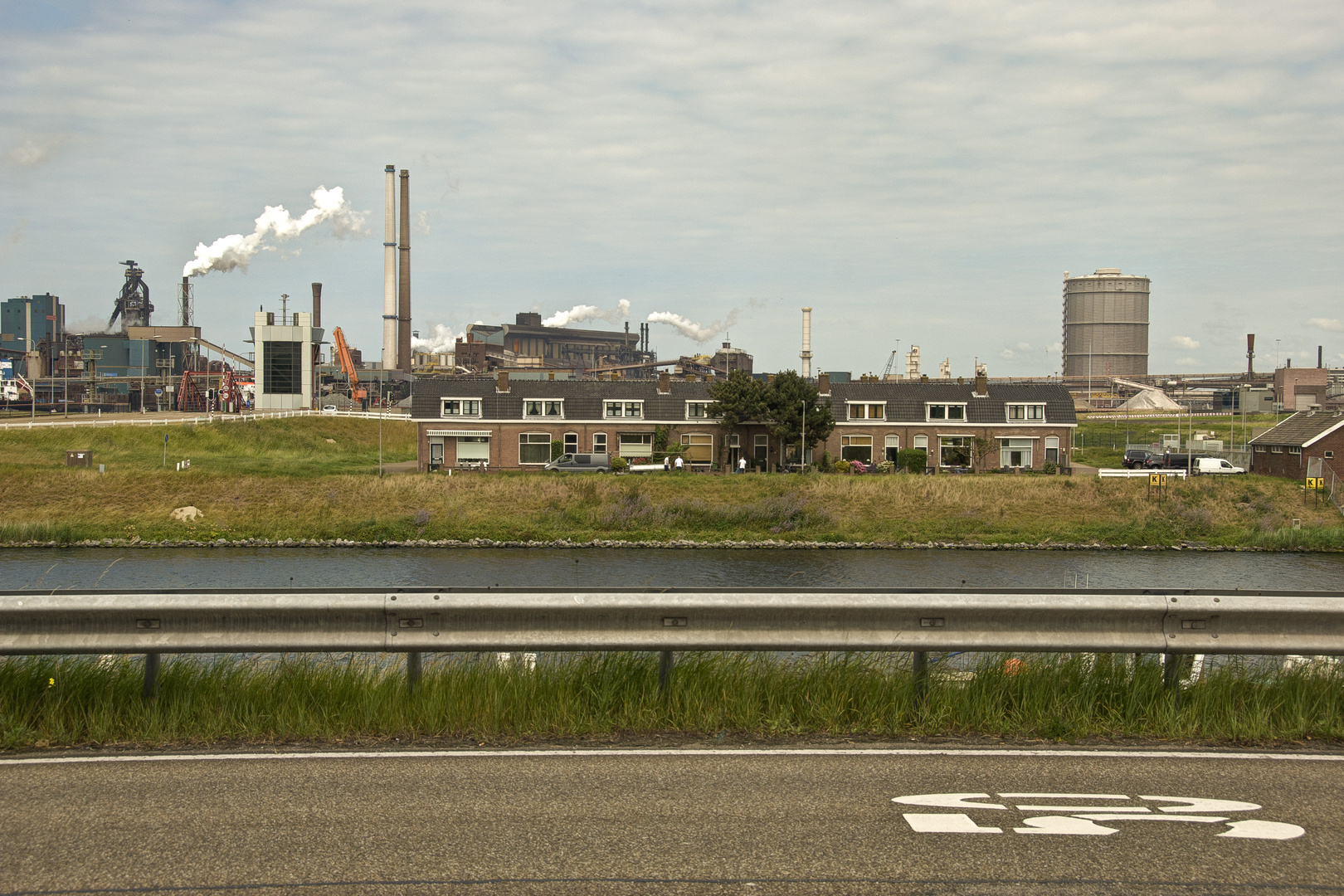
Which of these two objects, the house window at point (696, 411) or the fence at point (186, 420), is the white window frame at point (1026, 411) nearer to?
the house window at point (696, 411)

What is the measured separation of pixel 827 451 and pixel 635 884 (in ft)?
195

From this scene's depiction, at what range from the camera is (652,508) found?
156 feet

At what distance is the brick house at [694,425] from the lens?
206 ft

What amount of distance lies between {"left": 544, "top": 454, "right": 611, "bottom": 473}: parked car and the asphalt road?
172 feet

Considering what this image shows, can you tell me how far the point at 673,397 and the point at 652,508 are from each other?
18196 mm

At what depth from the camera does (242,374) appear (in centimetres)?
A: 14225

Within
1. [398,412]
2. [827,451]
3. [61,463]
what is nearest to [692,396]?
[827,451]

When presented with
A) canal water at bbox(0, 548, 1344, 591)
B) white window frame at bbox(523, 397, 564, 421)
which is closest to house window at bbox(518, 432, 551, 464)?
white window frame at bbox(523, 397, 564, 421)

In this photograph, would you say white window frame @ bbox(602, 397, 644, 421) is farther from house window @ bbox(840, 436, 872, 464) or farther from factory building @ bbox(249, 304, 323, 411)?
factory building @ bbox(249, 304, 323, 411)

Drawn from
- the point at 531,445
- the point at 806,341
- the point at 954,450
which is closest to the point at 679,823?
the point at 531,445

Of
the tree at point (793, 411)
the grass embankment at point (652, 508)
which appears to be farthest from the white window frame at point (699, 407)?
the grass embankment at point (652, 508)

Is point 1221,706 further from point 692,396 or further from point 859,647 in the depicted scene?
point 692,396

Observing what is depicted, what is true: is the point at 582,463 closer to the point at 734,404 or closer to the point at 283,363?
the point at 734,404

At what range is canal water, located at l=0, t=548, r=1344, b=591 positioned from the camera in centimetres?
3478
